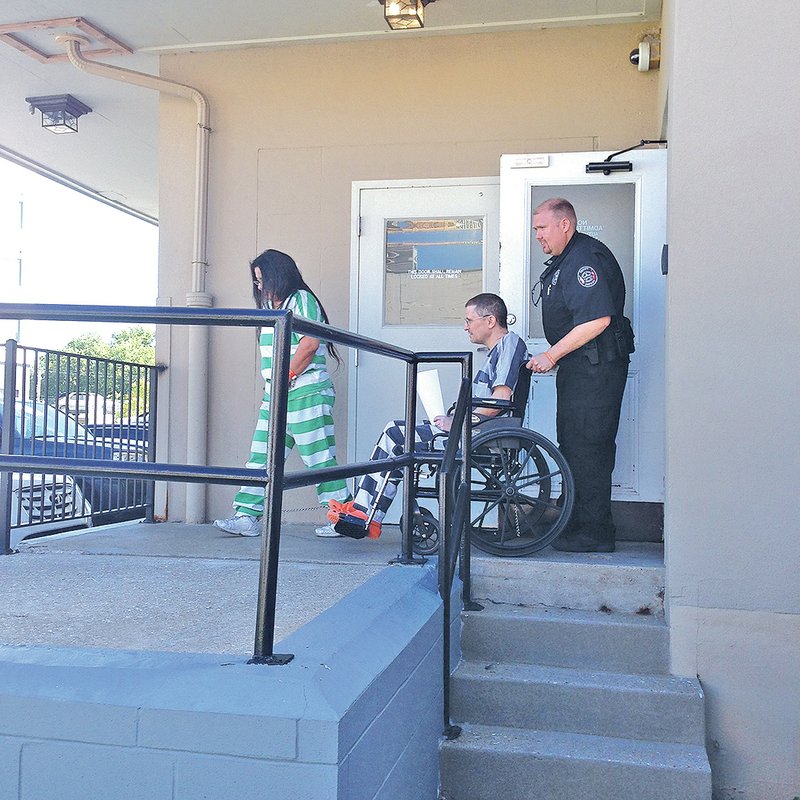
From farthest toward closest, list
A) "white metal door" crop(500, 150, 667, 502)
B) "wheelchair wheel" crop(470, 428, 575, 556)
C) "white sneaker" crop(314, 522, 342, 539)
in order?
1. "white sneaker" crop(314, 522, 342, 539)
2. "white metal door" crop(500, 150, 667, 502)
3. "wheelchair wheel" crop(470, 428, 575, 556)

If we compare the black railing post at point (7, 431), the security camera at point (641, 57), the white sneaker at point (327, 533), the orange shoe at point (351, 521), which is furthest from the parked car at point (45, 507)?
the security camera at point (641, 57)

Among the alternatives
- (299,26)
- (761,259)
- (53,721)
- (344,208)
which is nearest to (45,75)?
(299,26)

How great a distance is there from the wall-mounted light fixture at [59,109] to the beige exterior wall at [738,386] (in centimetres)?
505

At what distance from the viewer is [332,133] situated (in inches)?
228

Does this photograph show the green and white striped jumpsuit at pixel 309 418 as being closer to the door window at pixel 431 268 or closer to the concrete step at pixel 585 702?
the door window at pixel 431 268

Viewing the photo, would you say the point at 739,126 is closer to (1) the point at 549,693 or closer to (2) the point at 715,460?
(2) the point at 715,460

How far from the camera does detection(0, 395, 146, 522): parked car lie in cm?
A: 484

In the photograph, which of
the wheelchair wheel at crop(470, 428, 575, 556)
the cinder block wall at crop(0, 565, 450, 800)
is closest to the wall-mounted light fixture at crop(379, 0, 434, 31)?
the wheelchair wheel at crop(470, 428, 575, 556)

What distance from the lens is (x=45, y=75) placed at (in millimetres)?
6426

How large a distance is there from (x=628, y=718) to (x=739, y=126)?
2.15 metres

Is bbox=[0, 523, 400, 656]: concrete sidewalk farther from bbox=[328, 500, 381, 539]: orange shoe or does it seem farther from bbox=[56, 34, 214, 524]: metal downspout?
bbox=[56, 34, 214, 524]: metal downspout

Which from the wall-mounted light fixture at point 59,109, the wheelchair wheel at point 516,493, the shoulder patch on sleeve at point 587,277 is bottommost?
the wheelchair wheel at point 516,493

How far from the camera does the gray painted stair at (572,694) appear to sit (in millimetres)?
2992

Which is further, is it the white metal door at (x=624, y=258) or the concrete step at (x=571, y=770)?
the white metal door at (x=624, y=258)
